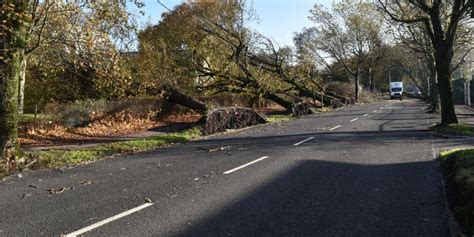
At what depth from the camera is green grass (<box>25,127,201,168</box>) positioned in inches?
492

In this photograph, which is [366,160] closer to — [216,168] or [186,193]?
[216,168]

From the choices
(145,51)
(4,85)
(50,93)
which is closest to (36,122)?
(50,93)

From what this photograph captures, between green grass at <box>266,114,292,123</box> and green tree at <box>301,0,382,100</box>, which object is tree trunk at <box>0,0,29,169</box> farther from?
green tree at <box>301,0,382,100</box>

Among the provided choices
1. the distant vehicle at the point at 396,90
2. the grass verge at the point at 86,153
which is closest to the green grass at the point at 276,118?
the grass verge at the point at 86,153

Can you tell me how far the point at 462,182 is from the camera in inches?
Answer: 338

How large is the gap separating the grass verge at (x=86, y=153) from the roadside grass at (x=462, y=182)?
30.2 ft

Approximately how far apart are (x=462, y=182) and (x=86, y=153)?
33.0 ft

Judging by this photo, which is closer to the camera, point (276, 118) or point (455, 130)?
point (455, 130)

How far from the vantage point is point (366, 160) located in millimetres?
12320

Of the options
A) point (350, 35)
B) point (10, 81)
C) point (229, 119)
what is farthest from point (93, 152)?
point (350, 35)

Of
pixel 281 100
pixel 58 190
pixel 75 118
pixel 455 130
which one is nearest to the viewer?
pixel 58 190

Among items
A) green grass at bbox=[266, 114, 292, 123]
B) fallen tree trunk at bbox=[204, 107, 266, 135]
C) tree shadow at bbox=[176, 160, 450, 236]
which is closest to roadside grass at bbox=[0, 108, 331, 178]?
fallen tree trunk at bbox=[204, 107, 266, 135]

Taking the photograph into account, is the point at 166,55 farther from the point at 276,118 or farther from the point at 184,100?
the point at 276,118

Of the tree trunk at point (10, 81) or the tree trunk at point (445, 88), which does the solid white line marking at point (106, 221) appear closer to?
the tree trunk at point (10, 81)
